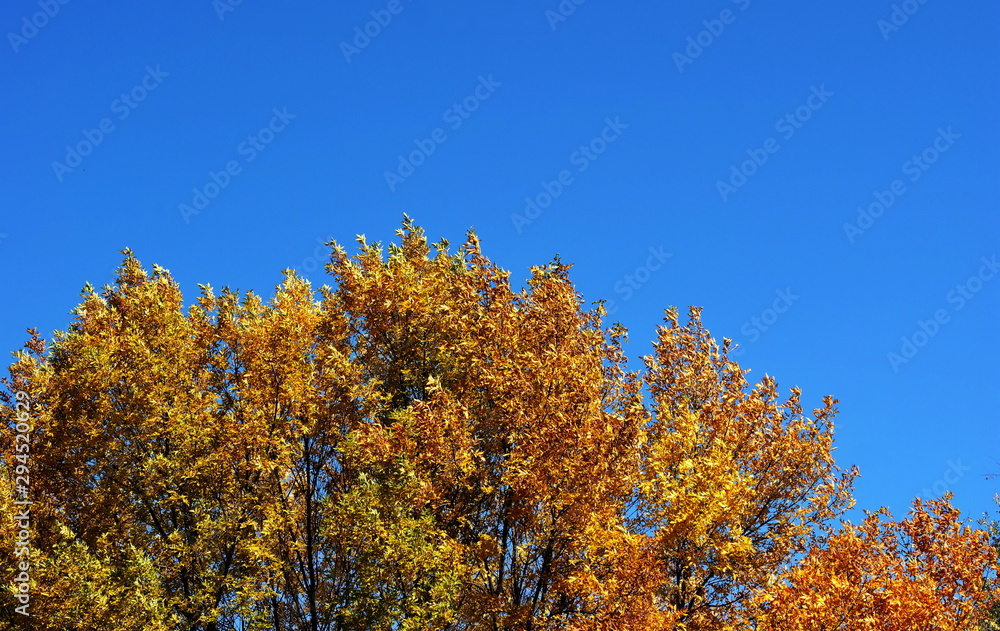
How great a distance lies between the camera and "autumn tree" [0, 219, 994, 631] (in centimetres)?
1611

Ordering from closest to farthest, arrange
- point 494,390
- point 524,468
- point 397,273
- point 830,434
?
point 524,468 < point 494,390 < point 830,434 < point 397,273

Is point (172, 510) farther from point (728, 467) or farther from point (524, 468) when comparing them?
point (728, 467)

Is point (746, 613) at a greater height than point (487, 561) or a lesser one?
lesser

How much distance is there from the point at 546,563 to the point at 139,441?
9881 mm

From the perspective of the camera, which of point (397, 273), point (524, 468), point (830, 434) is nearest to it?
point (524, 468)

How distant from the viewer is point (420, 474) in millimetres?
17062

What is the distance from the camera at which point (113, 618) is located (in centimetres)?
1677

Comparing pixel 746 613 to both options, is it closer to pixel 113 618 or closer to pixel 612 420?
pixel 612 420

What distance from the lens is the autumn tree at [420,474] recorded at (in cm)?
1611

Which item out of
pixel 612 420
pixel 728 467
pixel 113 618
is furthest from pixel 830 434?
pixel 113 618

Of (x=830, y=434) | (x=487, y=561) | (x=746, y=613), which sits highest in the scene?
(x=830, y=434)

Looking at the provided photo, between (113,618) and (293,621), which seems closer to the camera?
(113,618)

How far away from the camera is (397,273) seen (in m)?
20.5

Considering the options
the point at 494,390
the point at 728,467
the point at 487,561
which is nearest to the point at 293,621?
the point at 487,561
